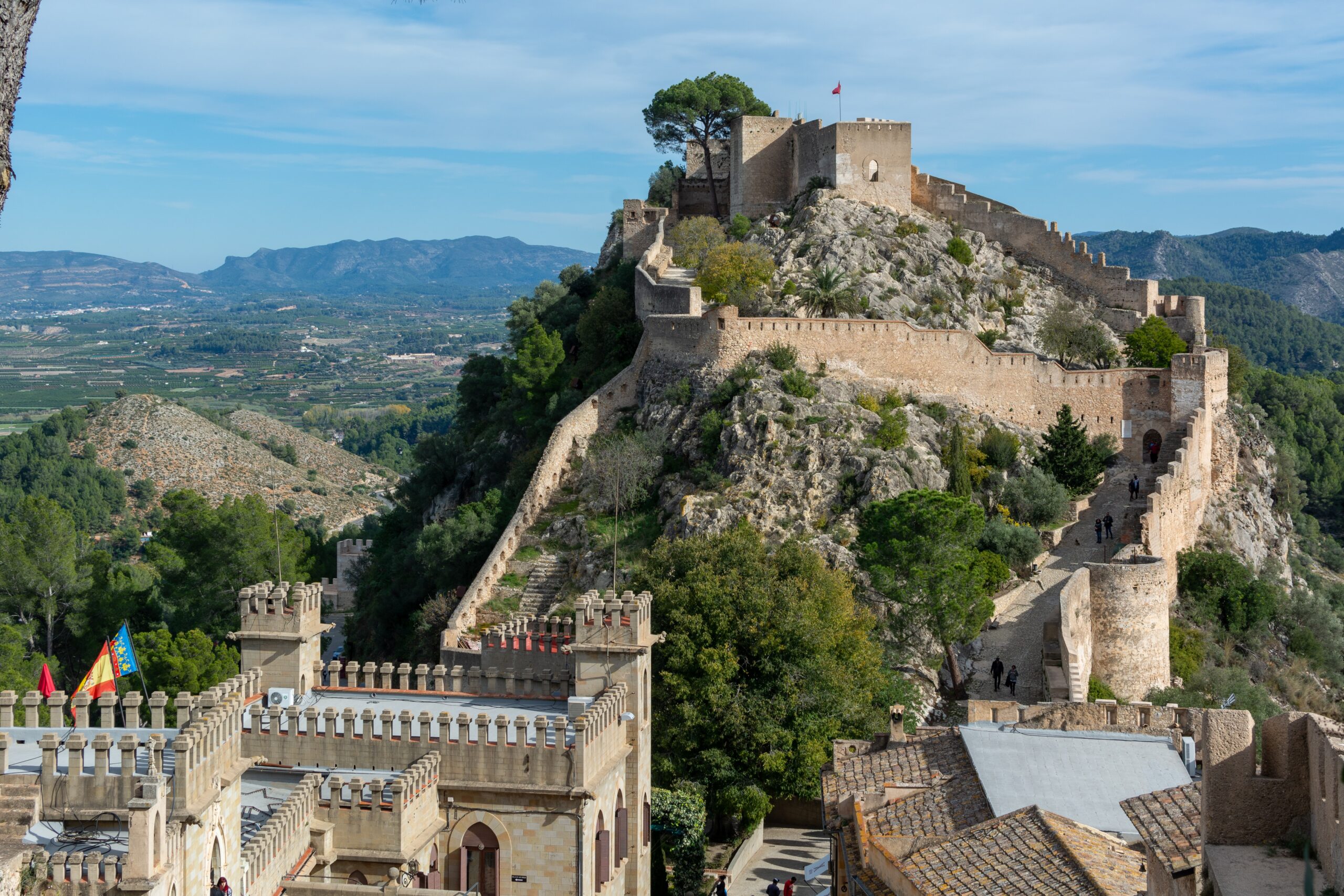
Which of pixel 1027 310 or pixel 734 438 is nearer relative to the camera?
pixel 734 438

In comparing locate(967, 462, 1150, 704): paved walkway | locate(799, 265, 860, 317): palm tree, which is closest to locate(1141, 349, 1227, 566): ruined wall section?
locate(967, 462, 1150, 704): paved walkway

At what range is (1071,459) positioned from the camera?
1511 inches

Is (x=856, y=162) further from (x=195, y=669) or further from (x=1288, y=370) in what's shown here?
(x=1288, y=370)

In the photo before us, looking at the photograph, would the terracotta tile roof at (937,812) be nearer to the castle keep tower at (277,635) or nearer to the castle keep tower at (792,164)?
the castle keep tower at (277,635)

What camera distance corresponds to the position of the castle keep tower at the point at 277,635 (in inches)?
738

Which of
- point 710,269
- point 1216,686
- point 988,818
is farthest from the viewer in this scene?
point 710,269

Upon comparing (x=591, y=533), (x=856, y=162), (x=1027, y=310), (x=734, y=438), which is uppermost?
(x=856, y=162)

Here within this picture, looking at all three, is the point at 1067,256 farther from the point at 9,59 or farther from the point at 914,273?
the point at 9,59

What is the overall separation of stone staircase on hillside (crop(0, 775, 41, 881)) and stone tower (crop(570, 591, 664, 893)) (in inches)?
303

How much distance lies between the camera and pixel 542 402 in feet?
150

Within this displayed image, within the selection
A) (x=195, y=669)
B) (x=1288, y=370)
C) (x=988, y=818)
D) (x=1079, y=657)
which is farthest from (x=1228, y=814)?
(x=1288, y=370)

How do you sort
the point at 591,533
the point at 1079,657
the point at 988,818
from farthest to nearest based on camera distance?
1. the point at 591,533
2. the point at 1079,657
3. the point at 988,818

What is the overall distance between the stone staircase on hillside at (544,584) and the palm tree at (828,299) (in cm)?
1069

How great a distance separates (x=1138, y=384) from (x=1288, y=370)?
95.1 meters
